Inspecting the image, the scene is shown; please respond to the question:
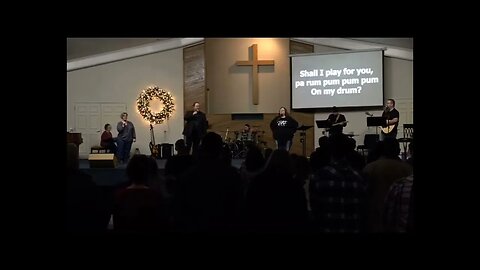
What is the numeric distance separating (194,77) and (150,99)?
1069 millimetres

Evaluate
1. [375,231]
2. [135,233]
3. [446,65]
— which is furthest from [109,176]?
[446,65]

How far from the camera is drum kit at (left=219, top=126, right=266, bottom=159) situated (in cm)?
1097

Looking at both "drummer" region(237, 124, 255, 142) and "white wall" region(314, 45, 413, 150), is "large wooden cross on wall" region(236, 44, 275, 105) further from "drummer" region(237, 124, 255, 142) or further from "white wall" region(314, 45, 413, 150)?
"white wall" region(314, 45, 413, 150)

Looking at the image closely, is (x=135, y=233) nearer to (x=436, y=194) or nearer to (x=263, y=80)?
(x=436, y=194)

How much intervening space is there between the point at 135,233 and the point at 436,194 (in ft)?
5.30

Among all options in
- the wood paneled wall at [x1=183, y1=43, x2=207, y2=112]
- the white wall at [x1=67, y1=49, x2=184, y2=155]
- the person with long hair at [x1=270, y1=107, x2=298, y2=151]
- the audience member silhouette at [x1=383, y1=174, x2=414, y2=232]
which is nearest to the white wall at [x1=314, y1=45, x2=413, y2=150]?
the person with long hair at [x1=270, y1=107, x2=298, y2=151]

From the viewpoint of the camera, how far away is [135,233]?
3.00 metres

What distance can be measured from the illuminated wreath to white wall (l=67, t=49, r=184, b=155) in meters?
0.11

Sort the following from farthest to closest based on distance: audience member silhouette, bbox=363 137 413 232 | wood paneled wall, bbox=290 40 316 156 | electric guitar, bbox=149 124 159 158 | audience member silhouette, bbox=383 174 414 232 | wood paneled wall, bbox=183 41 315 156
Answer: wood paneled wall, bbox=183 41 315 156, wood paneled wall, bbox=290 40 316 156, electric guitar, bbox=149 124 159 158, audience member silhouette, bbox=363 137 413 232, audience member silhouette, bbox=383 174 414 232

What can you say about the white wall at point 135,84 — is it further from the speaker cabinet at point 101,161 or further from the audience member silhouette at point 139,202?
the audience member silhouette at point 139,202

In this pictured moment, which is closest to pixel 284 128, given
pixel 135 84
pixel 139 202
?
pixel 135 84

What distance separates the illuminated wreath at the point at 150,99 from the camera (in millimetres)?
11930

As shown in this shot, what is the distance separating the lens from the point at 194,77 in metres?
12.2

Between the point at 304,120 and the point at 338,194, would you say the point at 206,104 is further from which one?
the point at 338,194
